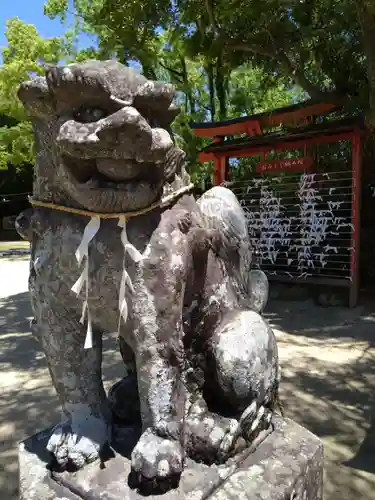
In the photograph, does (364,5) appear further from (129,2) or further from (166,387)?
(166,387)

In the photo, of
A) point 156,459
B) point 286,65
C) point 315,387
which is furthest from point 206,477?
point 286,65

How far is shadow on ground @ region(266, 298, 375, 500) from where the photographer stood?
2148 millimetres

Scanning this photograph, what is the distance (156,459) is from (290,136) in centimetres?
531

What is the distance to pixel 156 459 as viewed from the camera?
982 mm

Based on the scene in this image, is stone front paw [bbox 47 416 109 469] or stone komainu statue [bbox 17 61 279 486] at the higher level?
stone komainu statue [bbox 17 61 279 486]

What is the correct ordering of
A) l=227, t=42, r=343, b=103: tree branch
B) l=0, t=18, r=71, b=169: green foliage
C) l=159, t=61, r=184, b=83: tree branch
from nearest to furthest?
l=227, t=42, r=343, b=103: tree branch
l=159, t=61, r=184, b=83: tree branch
l=0, t=18, r=71, b=169: green foliage

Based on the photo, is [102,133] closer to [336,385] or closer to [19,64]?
[336,385]

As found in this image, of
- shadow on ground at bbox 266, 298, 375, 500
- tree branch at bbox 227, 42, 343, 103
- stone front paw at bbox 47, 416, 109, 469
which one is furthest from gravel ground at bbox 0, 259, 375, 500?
tree branch at bbox 227, 42, 343, 103

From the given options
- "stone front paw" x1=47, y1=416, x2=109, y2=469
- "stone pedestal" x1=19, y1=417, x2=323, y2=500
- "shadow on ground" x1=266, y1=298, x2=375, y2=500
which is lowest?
"shadow on ground" x1=266, y1=298, x2=375, y2=500

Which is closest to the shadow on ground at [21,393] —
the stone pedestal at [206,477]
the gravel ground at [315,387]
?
the gravel ground at [315,387]

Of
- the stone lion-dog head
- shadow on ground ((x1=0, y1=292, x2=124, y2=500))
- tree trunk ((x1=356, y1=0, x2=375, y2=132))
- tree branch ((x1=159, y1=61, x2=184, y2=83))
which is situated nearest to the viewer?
the stone lion-dog head

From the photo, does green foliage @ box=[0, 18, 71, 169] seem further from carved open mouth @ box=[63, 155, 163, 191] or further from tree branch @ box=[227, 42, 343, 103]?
carved open mouth @ box=[63, 155, 163, 191]

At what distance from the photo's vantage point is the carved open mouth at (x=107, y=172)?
953mm

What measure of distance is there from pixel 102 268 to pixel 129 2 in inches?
208
